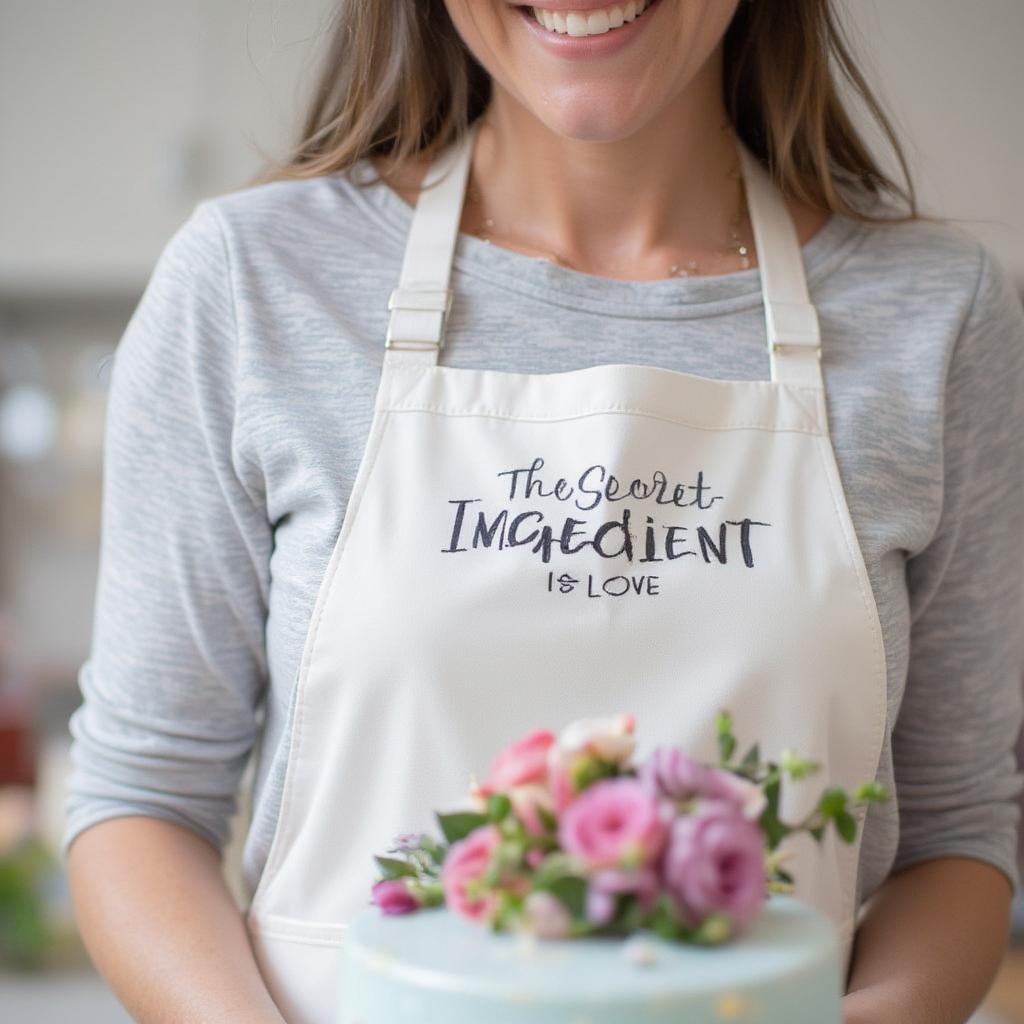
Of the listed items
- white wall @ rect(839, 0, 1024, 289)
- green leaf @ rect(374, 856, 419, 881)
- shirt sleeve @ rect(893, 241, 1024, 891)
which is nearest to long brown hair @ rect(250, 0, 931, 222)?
shirt sleeve @ rect(893, 241, 1024, 891)

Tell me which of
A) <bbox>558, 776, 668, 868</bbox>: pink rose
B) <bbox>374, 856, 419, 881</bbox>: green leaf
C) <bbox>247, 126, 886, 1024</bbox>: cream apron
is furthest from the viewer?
<bbox>247, 126, 886, 1024</bbox>: cream apron

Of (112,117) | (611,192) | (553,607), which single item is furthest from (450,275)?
(112,117)

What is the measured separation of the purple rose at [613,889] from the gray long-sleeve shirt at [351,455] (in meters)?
0.43

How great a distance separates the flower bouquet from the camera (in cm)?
50

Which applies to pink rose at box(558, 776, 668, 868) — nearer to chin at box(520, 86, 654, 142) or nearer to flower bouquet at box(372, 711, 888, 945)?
flower bouquet at box(372, 711, 888, 945)

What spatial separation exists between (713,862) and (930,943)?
51 cm

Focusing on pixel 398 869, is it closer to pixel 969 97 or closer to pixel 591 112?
pixel 591 112

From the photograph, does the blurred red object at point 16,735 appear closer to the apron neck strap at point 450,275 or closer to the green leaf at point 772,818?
the apron neck strap at point 450,275

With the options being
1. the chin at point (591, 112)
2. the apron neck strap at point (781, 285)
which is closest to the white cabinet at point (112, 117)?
the apron neck strap at point (781, 285)

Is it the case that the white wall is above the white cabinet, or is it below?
above

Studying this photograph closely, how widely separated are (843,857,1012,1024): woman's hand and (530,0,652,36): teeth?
0.59m

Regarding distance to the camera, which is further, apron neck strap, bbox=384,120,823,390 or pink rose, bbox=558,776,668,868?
apron neck strap, bbox=384,120,823,390

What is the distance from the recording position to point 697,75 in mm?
1061

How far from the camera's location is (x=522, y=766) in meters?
0.54
